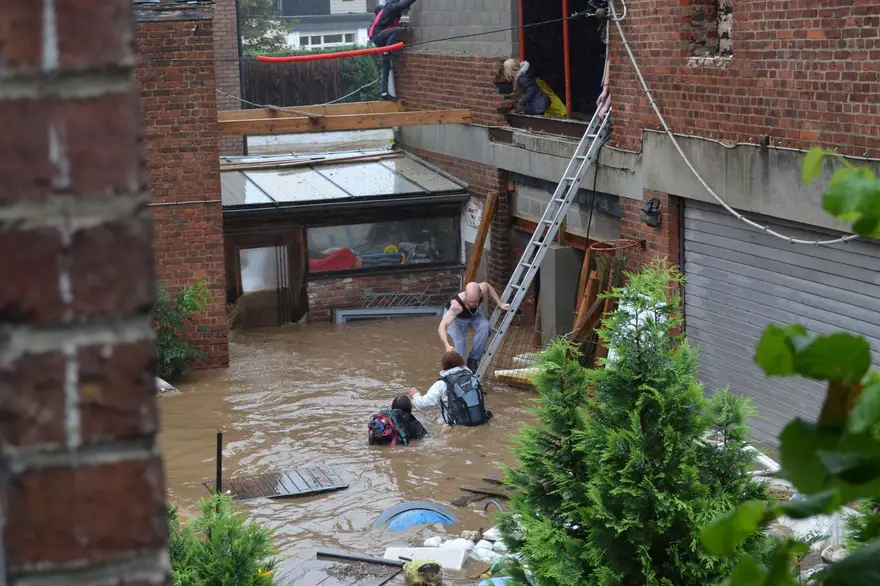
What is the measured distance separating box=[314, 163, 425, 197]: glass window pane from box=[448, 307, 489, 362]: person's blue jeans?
16.3 feet

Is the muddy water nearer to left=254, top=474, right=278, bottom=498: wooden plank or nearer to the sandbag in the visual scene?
left=254, top=474, right=278, bottom=498: wooden plank

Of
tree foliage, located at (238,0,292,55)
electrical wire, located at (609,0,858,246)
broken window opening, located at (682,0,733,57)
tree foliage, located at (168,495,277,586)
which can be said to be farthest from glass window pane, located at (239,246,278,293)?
tree foliage, located at (238,0,292,55)

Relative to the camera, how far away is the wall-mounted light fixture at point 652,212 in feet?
41.9

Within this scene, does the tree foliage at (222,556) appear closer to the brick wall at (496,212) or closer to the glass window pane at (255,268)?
the brick wall at (496,212)

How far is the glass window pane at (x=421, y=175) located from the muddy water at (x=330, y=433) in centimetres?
282

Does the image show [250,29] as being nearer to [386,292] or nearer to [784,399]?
[386,292]

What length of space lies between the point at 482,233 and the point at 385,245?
2.19 meters

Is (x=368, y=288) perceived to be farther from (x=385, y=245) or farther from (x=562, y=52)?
(x=562, y=52)

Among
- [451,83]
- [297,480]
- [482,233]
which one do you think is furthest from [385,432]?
[451,83]

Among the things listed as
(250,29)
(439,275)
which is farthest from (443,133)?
(250,29)

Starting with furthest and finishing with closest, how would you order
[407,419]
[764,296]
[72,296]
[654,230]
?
[654,230], [407,419], [764,296], [72,296]

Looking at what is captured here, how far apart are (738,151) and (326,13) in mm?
48950

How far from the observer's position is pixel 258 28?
4206 centimetres

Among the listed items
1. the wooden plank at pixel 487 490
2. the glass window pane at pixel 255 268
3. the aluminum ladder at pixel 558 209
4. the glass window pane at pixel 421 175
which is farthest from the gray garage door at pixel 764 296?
the glass window pane at pixel 255 268
